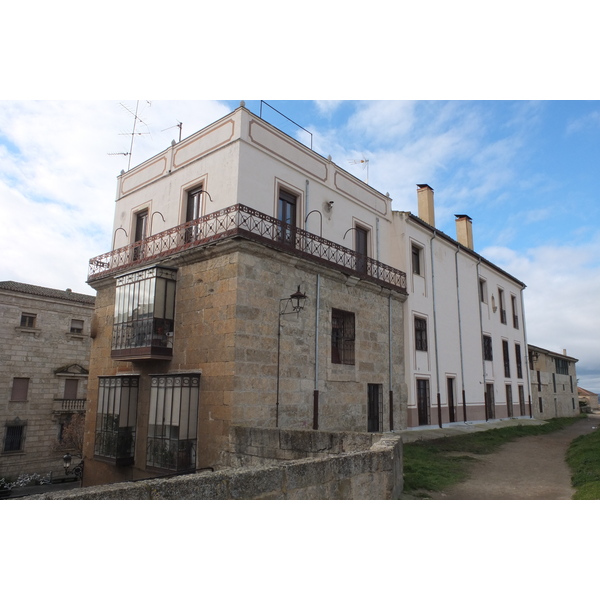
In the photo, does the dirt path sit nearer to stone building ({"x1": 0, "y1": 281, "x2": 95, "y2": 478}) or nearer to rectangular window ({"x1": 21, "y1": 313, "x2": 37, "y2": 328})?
stone building ({"x1": 0, "y1": 281, "x2": 95, "y2": 478})

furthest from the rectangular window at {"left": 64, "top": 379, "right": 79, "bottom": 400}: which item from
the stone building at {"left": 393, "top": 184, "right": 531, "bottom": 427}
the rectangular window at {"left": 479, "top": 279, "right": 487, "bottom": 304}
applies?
the rectangular window at {"left": 479, "top": 279, "right": 487, "bottom": 304}

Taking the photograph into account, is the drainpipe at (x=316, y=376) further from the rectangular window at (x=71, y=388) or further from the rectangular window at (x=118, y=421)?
the rectangular window at (x=71, y=388)

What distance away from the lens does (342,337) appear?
43.5 ft

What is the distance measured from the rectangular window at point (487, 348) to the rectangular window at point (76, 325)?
21.1m

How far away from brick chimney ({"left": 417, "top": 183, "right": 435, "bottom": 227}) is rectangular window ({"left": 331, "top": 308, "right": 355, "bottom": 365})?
8.17 metres

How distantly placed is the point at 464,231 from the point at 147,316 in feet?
57.6

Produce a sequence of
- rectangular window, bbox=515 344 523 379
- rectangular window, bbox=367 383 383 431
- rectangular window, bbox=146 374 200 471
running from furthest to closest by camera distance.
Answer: rectangular window, bbox=515 344 523 379 → rectangular window, bbox=367 383 383 431 → rectangular window, bbox=146 374 200 471

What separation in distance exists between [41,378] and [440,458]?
2060 cm

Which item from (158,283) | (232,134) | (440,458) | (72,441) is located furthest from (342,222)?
(72,441)

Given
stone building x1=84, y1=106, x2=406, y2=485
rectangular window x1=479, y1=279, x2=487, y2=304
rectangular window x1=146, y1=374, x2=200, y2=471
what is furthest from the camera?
rectangular window x1=479, y1=279, x2=487, y2=304

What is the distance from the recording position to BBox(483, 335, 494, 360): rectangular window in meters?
22.1

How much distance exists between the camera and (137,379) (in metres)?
12.2

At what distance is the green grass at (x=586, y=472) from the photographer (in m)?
7.32

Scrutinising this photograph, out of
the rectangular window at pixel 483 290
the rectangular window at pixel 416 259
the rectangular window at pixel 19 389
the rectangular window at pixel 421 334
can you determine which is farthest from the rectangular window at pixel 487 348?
the rectangular window at pixel 19 389
